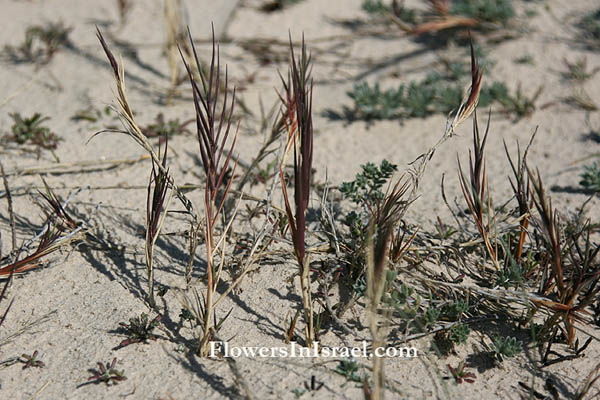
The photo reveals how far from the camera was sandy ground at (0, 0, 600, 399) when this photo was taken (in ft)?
6.75

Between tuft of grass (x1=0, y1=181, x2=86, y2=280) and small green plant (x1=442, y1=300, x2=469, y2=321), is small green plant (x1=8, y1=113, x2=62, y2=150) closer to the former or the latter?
tuft of grass (x1=0, y1=181, x2=86, y2=280)

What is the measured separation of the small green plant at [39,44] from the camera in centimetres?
395

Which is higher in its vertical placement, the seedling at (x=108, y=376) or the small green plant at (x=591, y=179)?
the small green plant at (x=591, y=179)

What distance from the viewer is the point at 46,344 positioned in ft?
7.09

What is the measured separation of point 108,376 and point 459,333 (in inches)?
50.9

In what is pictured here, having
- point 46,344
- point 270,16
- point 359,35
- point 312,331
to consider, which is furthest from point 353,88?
point 46,344

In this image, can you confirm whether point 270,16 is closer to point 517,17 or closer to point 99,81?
point 99,81

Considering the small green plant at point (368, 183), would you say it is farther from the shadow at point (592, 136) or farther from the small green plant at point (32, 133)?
the small green plant at point (32, 133)

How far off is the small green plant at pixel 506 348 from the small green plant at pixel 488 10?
2.84 metres

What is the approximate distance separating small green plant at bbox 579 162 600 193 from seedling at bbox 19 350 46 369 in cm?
268

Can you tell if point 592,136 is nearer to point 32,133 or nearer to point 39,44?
point 32,133

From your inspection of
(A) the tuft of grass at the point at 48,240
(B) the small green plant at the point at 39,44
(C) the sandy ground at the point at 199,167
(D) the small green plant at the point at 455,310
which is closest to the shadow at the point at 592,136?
(C) the sandy ground at the point at 199,167

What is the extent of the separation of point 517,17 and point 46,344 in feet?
13.0

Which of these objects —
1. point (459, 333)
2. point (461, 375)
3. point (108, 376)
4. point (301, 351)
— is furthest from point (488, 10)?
point (108, 376)
